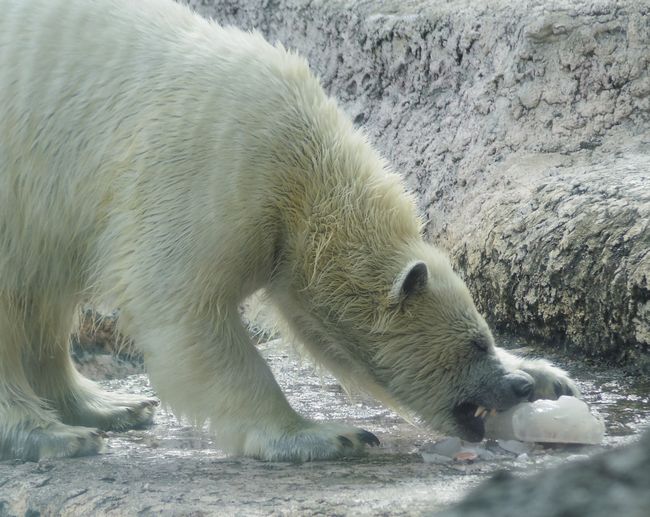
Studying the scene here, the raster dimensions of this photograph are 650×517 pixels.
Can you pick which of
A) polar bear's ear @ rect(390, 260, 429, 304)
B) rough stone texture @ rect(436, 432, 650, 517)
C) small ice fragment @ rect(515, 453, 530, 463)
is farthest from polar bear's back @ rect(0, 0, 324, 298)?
rough stone texture @ rect(436, 432, 650, 517)

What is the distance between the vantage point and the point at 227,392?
401cm

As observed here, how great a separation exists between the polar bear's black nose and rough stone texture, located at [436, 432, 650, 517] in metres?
2.76

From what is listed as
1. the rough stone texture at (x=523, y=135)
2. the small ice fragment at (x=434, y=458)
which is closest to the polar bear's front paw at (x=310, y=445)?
the small ice fragment at (x=434, y=458)

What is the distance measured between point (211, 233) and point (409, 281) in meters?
0.78

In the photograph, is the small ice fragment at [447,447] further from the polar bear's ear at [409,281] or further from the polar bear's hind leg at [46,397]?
the polar bear's hind leg at [46,397]

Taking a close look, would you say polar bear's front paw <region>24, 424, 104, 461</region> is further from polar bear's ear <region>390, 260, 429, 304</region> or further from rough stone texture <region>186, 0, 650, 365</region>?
rough stone texture <region>186, 0, 650, 365</region>

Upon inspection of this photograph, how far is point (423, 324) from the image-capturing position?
4.17 meters

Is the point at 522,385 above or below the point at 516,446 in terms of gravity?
above

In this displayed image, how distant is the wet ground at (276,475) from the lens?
10.5 ft

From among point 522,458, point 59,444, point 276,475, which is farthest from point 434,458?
point 59,444

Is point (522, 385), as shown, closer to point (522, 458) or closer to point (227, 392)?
point (522, 458)

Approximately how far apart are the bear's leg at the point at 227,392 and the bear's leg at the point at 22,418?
421 millimetres

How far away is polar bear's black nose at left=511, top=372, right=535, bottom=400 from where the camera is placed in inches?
164

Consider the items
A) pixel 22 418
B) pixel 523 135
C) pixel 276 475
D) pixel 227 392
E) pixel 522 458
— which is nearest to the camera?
pixel 276 475
